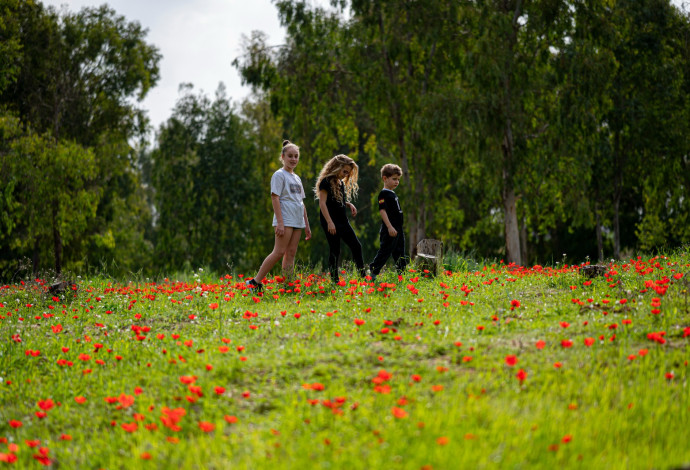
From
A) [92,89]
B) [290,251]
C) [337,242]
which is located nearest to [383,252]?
[337,242]

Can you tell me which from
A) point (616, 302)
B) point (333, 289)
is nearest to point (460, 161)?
point (333, 289)

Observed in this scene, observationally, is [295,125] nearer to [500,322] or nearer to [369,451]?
[500,322]

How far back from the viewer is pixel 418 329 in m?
5.08

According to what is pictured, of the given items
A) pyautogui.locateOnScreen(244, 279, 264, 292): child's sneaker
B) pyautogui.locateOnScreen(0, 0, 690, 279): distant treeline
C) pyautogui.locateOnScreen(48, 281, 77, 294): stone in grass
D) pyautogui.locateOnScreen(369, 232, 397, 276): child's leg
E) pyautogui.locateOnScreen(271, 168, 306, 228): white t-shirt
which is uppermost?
pyautogui.locateOnScreen(0, 0, 690, 279): distant treeline

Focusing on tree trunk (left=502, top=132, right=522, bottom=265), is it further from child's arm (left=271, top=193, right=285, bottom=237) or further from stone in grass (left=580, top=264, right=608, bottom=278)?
child's arm (left=271, top=193, right=285, bottom=237)

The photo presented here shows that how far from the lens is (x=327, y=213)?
766cm

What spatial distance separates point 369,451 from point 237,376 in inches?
57.5

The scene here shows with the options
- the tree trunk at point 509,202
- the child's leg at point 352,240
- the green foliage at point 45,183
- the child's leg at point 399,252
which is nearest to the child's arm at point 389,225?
the child's leg at point 399,252

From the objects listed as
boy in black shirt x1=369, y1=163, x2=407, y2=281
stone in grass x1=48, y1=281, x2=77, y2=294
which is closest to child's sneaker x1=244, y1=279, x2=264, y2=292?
boy in black shirt x1=369, y1=163, x2=407, y2=281

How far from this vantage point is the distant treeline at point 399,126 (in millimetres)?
14938

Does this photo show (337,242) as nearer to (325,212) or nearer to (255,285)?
(325,212)

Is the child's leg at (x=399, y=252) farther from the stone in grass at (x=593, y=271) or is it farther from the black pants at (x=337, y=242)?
the stone in grass at (x=593, y=271)

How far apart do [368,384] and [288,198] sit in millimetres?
4125

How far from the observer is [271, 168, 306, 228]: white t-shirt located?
7551mm
